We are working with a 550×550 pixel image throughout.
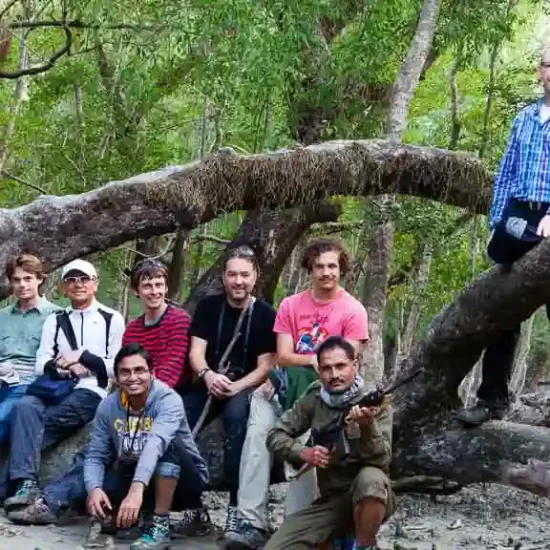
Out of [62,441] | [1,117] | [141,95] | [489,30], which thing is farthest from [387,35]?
[62,441]

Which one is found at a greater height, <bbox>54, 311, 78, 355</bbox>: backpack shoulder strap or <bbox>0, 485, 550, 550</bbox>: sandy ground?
<bbox>54, 311, 78, 355</bbox>: backpack shoulder strap

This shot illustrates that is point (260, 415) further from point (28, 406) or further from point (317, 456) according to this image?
point (28, 406)

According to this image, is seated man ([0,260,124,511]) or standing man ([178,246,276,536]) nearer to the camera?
standing man ([178,246,276,536])

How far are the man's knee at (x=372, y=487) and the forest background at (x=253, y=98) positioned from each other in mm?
5817

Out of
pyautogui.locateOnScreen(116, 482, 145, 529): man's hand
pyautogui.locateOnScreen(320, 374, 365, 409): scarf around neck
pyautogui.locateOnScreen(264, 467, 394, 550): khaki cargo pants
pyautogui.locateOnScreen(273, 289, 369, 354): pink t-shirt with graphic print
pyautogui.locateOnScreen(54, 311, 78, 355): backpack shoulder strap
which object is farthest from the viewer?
pyautogui.locateOnScreen(54, 311, 78, 355): backpack shoulder strap

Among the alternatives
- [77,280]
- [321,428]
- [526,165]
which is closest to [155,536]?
[321,428]

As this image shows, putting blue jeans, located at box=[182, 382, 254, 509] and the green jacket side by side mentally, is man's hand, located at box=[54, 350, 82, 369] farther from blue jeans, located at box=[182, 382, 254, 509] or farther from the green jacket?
the green jacket

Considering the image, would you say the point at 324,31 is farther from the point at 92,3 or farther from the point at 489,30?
the point at 92,3

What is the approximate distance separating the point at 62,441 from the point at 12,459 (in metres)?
0.47

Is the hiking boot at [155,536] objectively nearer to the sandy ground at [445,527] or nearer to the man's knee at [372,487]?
the sandy ground at [445,527]

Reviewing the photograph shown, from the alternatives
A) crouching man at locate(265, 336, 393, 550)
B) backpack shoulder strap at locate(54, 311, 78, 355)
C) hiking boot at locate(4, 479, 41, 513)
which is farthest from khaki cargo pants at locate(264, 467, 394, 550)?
backpack shoulder strap at locate(54, 311, 78, 355)

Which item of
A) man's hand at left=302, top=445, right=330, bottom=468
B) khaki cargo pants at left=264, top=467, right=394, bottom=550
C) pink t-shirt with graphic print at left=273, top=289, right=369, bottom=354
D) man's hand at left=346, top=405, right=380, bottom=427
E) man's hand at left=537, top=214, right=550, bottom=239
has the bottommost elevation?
khaki cargo pants at left=264, top=467, right=394, bottom=550

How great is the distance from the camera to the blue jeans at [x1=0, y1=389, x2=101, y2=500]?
5418 mm

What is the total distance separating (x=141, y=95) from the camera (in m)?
11.6
